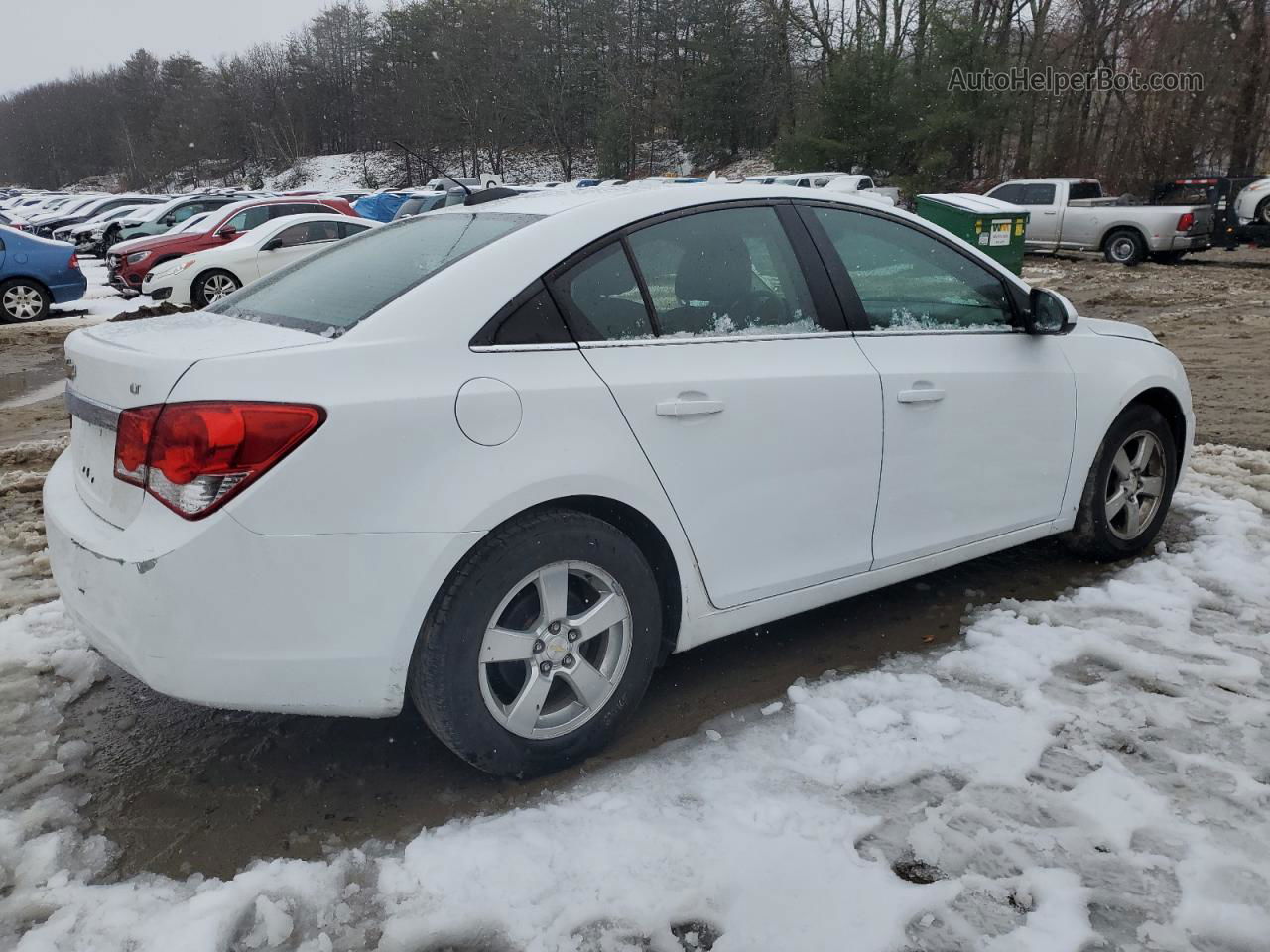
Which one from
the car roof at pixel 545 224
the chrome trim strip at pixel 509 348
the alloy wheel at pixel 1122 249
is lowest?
the alloy wheel at pixel 1122 249

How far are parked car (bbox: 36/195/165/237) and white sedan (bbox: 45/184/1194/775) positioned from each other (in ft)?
112

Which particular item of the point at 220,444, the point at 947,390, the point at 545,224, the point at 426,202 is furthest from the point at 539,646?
the point at 426,202

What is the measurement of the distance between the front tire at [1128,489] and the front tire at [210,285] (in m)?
13.1

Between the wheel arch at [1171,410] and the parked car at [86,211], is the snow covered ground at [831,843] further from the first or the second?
the parked car at [86,211]

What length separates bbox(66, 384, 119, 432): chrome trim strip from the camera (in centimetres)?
246

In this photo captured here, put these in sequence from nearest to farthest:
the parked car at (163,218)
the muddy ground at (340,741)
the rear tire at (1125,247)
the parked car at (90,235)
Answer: the muddy ground at (340,741)
the rear tire at (1125,247)
the parked car at (163,218)
the parked car at (90,235)

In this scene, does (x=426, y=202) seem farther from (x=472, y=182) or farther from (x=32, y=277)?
(x=32, y=277)

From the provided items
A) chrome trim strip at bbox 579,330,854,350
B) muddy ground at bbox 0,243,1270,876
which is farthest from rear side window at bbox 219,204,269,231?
chrome trim strip at bbox 579,330,854,350

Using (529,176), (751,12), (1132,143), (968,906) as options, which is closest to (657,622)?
(968,906)

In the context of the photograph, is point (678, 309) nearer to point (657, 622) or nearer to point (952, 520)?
point (657, 622)

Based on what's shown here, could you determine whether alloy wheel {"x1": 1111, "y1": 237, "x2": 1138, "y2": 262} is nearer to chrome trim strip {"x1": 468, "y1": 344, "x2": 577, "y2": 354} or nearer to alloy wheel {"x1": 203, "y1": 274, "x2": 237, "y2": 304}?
alloy wheel {"x1": 203, "y1": 274, "x2": 237, "y2": 304}

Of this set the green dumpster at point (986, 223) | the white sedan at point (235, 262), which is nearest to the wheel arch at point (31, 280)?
the white sedan at point (235, 262)

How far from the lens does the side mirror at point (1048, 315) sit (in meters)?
3.67

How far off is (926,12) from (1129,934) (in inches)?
1488
